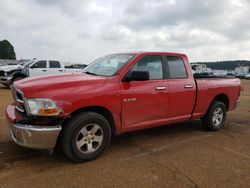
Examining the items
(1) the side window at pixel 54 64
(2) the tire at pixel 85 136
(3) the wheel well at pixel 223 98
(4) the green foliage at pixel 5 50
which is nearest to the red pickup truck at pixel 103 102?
(2) the tire at pixel 85 136

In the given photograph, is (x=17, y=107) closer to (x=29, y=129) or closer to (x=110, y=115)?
(x=29, y=129)

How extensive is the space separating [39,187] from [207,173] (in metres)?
2.36

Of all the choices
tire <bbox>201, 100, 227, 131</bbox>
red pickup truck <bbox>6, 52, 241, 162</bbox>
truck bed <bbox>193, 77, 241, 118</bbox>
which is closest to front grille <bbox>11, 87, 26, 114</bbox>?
red pickup truck <bbox>6, 52, 241, 162</bbox>

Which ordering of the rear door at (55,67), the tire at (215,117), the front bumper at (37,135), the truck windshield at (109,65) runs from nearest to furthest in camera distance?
1. the front bumper at (37,135)
2. the truck windshield at (109,65)
3. the tire at (215,117)
4. the rear door at (55,67)

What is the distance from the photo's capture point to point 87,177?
143 inches

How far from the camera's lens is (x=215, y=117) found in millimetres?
6449

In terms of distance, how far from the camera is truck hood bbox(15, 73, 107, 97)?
3.81 metres

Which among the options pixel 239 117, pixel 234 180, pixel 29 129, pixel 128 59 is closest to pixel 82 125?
pixel 29 129

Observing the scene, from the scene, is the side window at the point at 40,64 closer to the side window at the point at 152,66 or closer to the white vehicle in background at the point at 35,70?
the white vehicle in background at the point at 35,70

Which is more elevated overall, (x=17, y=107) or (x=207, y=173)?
(x=17, y=107)

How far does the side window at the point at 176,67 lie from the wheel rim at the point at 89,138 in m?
2.02

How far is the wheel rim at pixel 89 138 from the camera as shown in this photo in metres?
4.07

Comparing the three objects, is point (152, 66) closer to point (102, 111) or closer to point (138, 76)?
point (138, 76)

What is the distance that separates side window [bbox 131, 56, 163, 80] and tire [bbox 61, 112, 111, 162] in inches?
50.9
